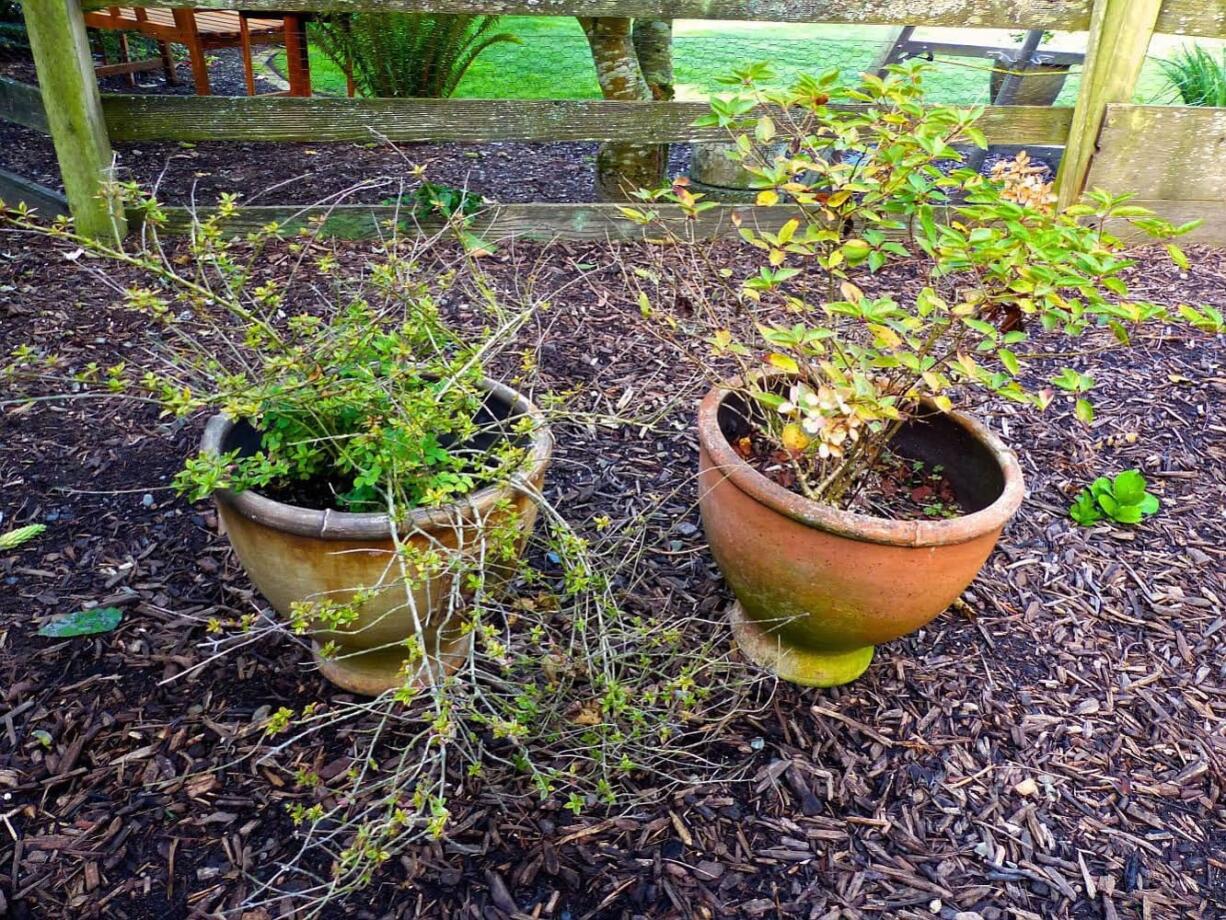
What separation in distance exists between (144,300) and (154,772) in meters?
1.06

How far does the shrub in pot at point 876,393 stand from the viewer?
179 centimetres

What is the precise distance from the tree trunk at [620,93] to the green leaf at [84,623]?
282 cm

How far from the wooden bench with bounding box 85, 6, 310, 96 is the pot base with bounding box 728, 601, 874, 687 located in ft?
16.7

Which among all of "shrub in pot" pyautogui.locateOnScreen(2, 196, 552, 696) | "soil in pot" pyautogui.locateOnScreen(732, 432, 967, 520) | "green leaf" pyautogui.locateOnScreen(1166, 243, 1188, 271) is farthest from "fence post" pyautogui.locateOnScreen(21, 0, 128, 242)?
"green leaf" pyautogui.locateOnScreen(1166, 243, 1188, 271)

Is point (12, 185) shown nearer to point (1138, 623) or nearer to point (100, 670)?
point (100, 670)

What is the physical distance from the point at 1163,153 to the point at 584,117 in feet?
8.93

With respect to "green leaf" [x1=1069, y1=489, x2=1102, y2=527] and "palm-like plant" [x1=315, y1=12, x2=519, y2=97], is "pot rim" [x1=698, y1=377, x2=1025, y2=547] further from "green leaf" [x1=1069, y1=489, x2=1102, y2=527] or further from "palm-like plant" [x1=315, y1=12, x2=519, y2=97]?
"palm-like plant" [x1=315, y1=12, x2=519, y2=97]

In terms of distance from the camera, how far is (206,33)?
6.03 meters

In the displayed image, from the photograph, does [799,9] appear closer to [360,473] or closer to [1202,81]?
[360,473]

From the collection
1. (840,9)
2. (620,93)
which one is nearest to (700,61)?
(620,93)

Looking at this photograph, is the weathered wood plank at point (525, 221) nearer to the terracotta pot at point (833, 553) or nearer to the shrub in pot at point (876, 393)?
the shrub in pot at point (876, 393)

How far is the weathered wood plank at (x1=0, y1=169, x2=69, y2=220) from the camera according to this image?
390cm

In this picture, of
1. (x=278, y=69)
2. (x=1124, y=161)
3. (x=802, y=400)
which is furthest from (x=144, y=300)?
(x=278, y=69)

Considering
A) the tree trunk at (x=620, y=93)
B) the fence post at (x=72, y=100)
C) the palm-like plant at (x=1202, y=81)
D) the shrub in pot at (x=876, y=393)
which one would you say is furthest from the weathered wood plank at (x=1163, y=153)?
the fence post at (x=72, y=100)
